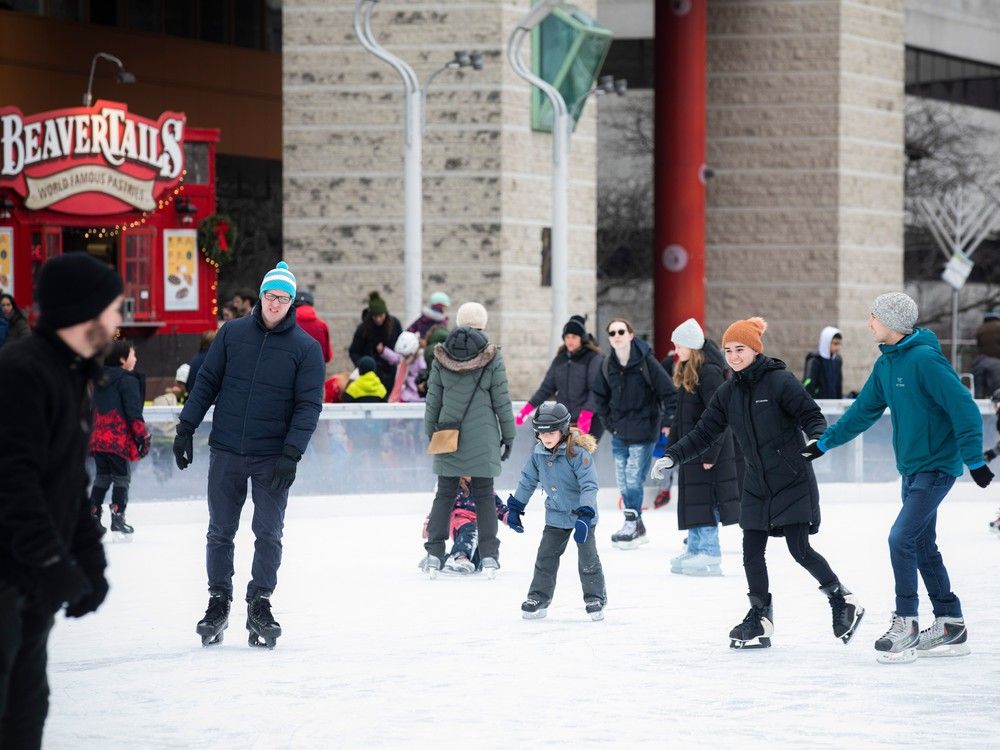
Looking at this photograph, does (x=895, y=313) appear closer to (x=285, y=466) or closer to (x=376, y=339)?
(x=285, y=466)

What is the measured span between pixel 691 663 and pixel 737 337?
151 cm

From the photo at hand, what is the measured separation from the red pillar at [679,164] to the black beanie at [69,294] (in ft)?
77.2

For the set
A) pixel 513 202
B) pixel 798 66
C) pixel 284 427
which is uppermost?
pixel 798 66

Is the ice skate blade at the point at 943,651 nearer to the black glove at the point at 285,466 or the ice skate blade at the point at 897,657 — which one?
the ice skate blade at the point at 897,657

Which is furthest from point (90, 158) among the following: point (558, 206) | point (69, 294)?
point (69, 294)

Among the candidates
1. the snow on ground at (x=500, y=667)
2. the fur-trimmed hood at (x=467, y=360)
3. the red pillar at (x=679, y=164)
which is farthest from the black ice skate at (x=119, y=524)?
the red pillar at (x=679, y=164)

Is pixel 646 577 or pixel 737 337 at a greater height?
pixel 737 337

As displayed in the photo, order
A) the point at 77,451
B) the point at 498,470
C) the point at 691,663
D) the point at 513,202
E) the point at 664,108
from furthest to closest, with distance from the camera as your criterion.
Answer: the point at 664,108
the point at 513,202
the point at 498,470
the point at 691,663
the point at 77,451

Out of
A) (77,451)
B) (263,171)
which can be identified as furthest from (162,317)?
(77,451)

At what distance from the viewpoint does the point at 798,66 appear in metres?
28.7

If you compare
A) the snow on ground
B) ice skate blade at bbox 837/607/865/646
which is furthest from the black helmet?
ice skate blade at bbox 837/607/865/646

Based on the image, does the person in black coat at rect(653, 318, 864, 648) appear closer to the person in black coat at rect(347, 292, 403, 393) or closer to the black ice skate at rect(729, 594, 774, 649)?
the black ice skate at rect(729, 594, 774, 649)

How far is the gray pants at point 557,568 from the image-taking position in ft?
30.3

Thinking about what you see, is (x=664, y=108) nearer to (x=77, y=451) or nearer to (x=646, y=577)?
(x=646, y=577)
